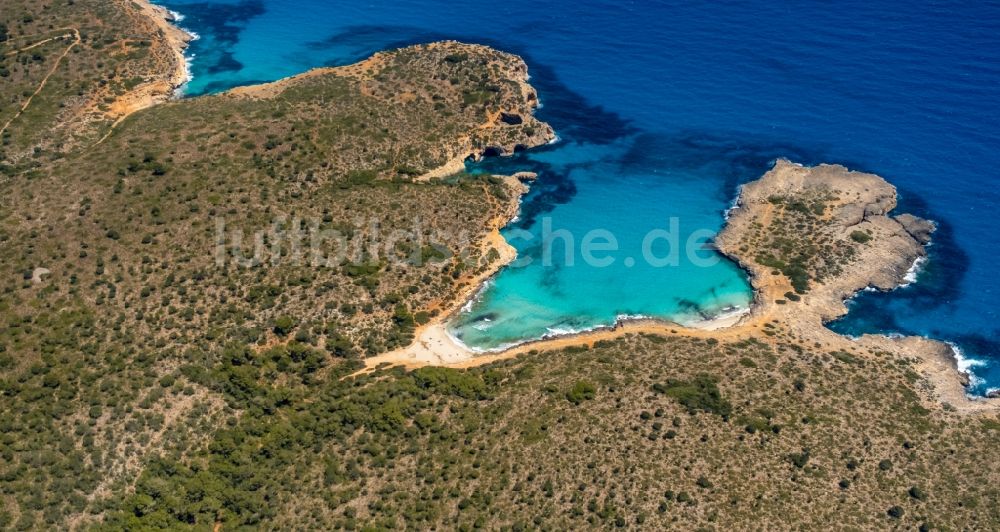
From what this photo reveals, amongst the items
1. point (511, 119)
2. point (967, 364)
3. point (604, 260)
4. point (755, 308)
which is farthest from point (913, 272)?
point (511, 119)

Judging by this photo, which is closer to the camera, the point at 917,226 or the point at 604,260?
the point at 604,260

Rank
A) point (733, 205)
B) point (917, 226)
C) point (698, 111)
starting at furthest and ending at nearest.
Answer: point (698, 111)
point (733, 205)
point (917, 226)

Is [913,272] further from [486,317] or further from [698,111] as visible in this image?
[486,317]

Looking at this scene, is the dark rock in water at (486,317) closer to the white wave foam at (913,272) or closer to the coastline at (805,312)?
the coastline at (805,312)

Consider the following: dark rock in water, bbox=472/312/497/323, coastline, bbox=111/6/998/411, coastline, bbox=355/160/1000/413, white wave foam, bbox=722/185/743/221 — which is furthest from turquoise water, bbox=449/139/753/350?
coastline, bbox=355/160/1000/413

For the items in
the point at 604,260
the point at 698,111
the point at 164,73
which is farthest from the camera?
the point at 164,73

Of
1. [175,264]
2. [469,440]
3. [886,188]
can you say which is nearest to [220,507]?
[469,440]

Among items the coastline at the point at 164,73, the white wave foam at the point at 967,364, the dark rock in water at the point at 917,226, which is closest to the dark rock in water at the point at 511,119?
the coastline at the point at 164,73
